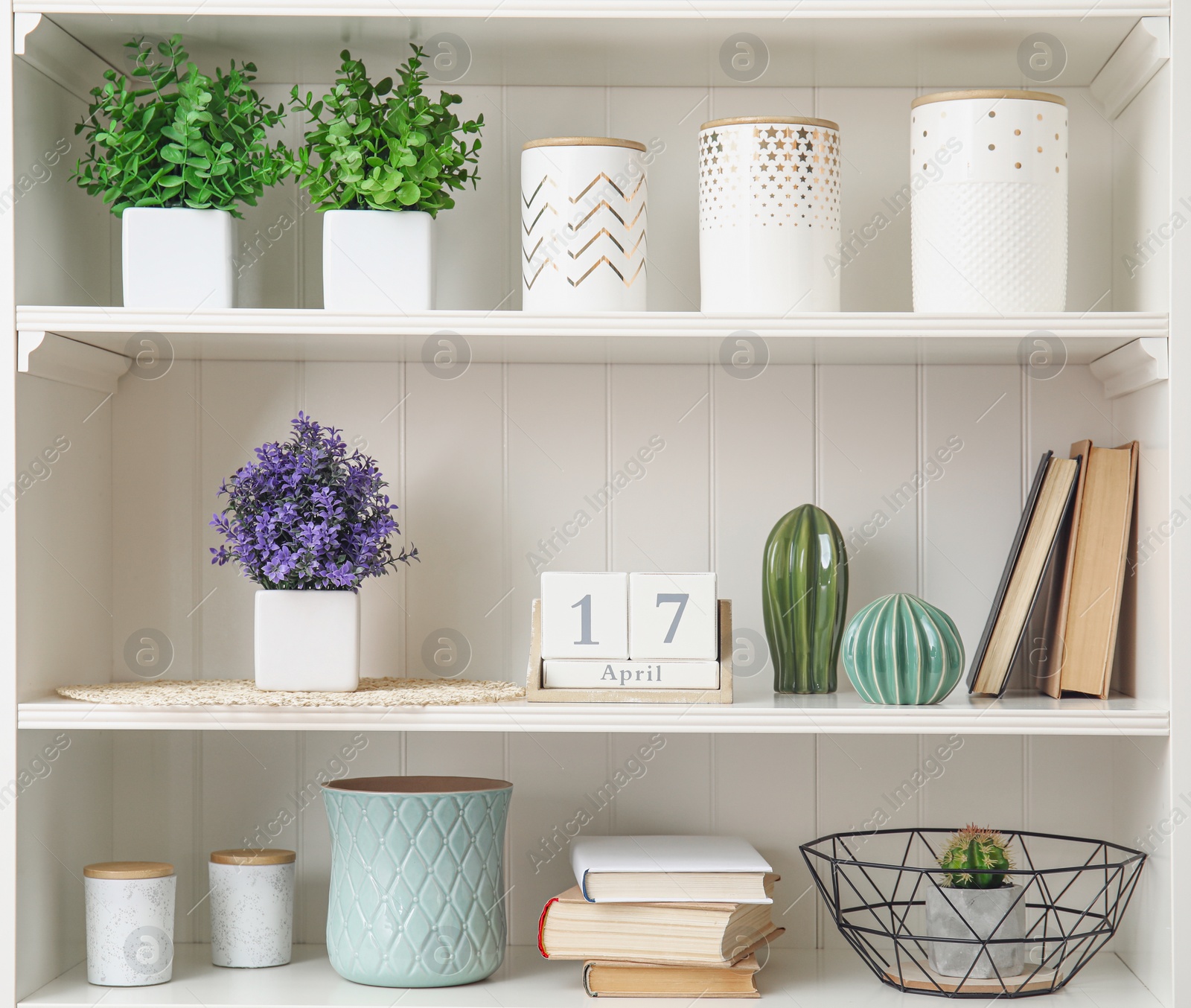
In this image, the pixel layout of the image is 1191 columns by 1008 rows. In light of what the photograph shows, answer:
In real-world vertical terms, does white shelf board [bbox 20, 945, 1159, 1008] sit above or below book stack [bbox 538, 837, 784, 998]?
below

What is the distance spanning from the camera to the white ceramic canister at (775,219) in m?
1.17

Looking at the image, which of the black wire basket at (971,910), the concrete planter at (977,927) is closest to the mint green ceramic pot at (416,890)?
the black wire basket at (971,910)

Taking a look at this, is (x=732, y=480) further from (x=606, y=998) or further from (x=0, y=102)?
(x=0, y=102)

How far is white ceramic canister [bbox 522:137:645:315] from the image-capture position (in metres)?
1.18

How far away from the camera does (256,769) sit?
54.7 inches

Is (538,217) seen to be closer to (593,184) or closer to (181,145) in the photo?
(593,184)

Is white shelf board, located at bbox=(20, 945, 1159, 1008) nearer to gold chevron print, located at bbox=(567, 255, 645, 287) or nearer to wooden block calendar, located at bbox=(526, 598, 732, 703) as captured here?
wooden block calendar, located at bbox=(526, 598, 732, 703)

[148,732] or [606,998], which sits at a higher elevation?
[148,732]

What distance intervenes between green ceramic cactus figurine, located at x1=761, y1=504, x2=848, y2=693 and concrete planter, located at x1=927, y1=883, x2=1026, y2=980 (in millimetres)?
244

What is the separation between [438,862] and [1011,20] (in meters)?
1.00

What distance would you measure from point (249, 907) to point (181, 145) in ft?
2.59

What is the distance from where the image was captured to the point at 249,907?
49.1 inches

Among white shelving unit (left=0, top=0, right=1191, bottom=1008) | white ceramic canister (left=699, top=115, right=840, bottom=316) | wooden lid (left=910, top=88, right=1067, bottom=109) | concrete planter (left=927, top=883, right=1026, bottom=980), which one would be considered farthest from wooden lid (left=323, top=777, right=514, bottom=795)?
wooden lid (left=910, top=88, right=1067, bottom=109)

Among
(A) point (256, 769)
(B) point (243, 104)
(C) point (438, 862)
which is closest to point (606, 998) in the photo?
(C) point (438, 862)
